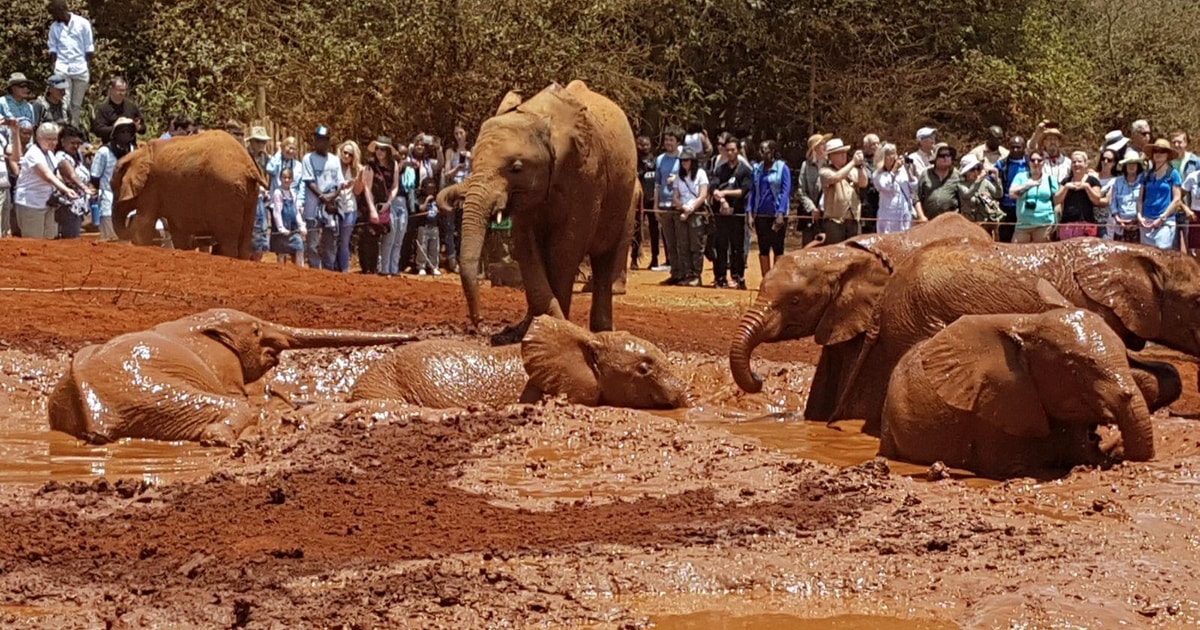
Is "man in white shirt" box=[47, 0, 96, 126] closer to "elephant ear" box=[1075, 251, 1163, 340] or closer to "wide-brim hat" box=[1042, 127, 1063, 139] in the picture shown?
"wide-brim hat" box=[1042, 127, 1063, 139]

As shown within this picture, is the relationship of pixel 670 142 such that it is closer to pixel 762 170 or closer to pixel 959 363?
pixel 762 170

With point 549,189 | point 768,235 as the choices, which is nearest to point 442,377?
point 549,189

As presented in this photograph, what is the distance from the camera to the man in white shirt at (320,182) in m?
19.6

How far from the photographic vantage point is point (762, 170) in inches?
810

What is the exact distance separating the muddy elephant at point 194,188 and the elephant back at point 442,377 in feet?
22.7

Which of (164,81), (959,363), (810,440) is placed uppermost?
(164,81)

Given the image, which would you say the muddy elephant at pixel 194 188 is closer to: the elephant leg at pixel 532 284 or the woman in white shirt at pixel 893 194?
the elephant leg at pixel 532 284

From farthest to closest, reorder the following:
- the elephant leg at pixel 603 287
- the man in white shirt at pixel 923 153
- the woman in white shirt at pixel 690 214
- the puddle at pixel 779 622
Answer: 1. the woman in white shirt at pixel 690 214
2. the man in white shirt at pixel 923 153
3. the elephant leg at pixel 603 287
4. the puddle at pixel 779 622

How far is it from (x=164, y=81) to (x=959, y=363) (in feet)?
64.7

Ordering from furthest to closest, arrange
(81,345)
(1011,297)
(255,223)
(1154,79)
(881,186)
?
(1154,79), (255,223), (881,186), (81,345), (1011,297)

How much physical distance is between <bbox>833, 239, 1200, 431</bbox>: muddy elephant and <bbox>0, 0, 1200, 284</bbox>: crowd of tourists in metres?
6.03

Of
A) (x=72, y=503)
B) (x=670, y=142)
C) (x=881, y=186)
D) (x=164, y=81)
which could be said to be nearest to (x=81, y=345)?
(x=72, y=503)

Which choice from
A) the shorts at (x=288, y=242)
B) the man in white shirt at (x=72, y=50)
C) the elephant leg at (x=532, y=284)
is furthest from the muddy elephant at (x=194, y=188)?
the elephant leg at (x=532, y=284)

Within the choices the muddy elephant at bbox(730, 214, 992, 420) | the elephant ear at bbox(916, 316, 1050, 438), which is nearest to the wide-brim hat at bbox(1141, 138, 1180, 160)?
the muddy elephant at bbox(730, 214, 992, 420)
